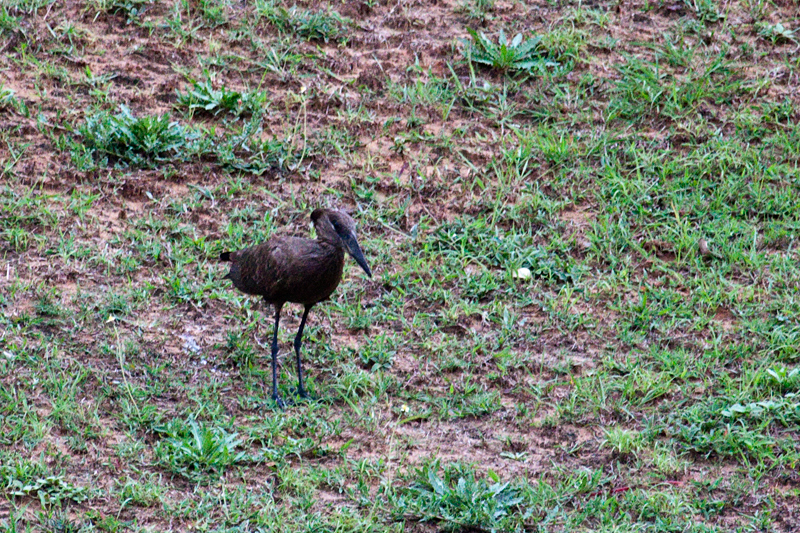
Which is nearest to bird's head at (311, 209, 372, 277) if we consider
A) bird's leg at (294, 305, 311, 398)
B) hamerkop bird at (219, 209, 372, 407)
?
hamerkop bird at (219, 209, 372, 407)

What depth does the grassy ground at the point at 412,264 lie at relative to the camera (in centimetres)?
489

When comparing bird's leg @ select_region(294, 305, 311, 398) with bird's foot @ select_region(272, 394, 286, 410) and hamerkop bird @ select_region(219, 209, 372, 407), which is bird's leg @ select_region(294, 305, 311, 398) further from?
bird's foot @ select_region(272, 394, 286, 410)

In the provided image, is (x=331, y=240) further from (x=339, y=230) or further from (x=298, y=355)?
(x=298, y=355)

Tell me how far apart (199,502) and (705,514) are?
2.43 meters

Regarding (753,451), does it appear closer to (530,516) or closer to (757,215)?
(530,516)

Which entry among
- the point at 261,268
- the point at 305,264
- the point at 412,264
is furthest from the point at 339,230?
the point at 412,264

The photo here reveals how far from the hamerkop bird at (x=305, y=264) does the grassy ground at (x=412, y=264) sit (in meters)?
0.55

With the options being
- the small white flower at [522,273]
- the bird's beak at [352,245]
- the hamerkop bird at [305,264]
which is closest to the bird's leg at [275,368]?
the hamerkop bird at [305,264]

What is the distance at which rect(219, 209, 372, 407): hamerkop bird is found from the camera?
17.6 ft

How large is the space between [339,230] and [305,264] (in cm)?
26

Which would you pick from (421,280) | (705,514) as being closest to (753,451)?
(705,514)

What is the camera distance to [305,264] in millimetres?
5352

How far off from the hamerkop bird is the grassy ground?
1.81 ft

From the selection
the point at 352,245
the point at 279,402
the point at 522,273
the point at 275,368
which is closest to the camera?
the point at 352,245
